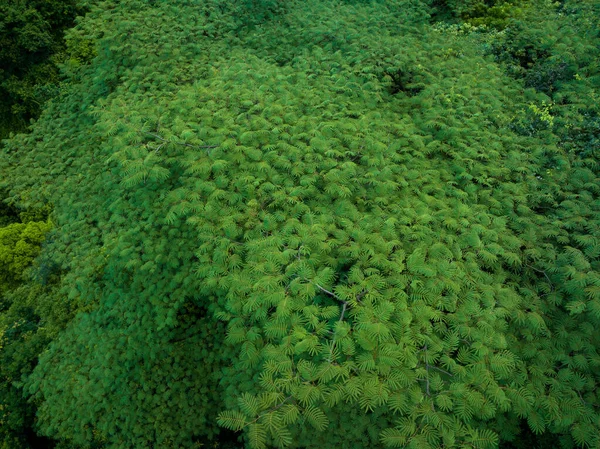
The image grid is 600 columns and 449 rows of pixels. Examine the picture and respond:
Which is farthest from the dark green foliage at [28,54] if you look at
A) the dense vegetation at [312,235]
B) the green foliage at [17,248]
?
the green foliage at [17,248]

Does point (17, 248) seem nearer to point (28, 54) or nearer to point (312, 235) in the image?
point (28, 54)

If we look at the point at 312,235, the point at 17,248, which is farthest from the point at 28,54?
the point at 312,235

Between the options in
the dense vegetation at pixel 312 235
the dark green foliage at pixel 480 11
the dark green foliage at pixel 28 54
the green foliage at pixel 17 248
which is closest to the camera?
the dense vegetation at pixel 312 235

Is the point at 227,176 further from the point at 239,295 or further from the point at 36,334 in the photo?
the point at 36,334

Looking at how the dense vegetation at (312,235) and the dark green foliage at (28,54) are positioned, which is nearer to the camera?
the dense vegetation at (312,235)

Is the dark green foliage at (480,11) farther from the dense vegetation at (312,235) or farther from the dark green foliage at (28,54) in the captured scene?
the dark green foliage at (28,54)

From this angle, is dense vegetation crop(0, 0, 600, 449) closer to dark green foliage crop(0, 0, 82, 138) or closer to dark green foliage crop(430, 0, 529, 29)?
dark green foliage crop(430, 0, 529, 29)

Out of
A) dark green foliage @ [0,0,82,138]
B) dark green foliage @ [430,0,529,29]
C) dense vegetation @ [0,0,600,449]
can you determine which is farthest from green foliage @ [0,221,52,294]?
dark green foliage @ [430,0,529,29]

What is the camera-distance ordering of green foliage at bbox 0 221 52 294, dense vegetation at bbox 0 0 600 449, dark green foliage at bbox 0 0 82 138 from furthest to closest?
1. dark green foliage at bbox 0 0 82 138
2. green foliage at bbox 0 221 52 294
3. dense vegetation at bbox 0 0 600 449
